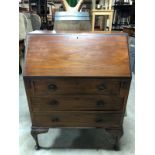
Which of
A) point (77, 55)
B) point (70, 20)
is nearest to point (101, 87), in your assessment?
point (77, 55)

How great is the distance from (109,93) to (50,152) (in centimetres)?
74

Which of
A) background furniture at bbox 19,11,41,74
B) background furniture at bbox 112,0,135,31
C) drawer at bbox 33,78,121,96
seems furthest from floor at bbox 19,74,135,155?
background furniture at bbox 112,0,135,31

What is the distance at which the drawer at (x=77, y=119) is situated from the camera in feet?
4.40

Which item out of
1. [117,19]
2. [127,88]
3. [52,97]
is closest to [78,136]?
[52,97]

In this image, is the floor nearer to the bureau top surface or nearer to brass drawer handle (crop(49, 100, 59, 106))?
brass drawer handle (crop(49, 100, 59, 106))

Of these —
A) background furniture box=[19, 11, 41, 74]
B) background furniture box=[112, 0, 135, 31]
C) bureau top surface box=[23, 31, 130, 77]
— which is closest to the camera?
bureau top surface box=[23, 31, 130, 77]

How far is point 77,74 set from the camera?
1.18 meters

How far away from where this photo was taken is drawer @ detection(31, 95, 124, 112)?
4.17ft

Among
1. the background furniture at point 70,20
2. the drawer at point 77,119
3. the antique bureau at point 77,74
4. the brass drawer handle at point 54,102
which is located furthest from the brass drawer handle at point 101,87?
the background furniture at point 70,20

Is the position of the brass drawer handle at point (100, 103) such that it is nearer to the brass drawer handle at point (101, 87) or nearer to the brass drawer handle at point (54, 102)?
the brass drawer handle at point (101, 87)

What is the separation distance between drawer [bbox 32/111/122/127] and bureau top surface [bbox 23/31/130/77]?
34 cm

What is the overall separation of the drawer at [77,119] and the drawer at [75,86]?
0.19m

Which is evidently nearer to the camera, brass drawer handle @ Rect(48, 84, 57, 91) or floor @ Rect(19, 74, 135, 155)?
brass drawer handle @ Rect(48, 84, 57, 91)
